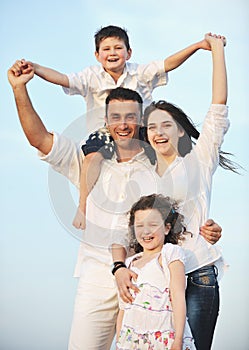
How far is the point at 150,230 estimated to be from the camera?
2467mm

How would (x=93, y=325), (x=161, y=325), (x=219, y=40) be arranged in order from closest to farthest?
(x=161, y=325) < (x=93, y=325) < (x=219, y=40)

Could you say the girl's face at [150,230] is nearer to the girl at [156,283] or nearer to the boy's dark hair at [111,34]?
the girl at [156,283]

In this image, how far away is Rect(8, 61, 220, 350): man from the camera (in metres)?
2.51

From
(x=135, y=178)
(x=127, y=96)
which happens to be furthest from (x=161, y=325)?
(x=127, y=96)

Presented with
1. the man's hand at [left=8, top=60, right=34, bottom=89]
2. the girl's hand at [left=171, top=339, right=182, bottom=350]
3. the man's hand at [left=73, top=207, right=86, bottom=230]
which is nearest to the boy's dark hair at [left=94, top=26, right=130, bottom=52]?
the man's hand at [left=8, top=60, right=34, bottom=89]

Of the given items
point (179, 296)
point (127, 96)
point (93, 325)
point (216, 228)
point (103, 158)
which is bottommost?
point (93, 325)

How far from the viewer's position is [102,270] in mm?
2549

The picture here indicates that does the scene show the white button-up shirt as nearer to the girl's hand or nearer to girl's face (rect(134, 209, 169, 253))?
girl's face (rect(134, 209, 169, 253))

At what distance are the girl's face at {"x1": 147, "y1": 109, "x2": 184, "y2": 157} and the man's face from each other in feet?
0.22

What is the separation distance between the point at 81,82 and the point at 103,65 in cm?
14

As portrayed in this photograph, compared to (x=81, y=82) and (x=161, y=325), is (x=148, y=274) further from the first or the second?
(x=81, y=82)

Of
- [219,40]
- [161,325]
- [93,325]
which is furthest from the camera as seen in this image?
[219,40]

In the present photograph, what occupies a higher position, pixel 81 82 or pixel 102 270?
pixel 81 82

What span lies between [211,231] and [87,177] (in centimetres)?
55
